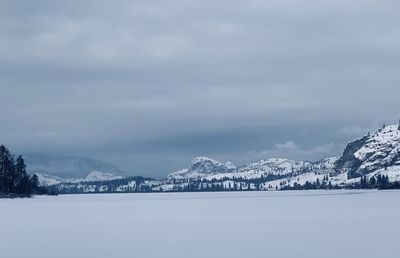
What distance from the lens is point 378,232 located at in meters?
67.4

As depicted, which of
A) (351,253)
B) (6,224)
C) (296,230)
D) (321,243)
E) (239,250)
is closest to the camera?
(351,253)

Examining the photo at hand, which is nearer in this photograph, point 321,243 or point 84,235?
point 321,243

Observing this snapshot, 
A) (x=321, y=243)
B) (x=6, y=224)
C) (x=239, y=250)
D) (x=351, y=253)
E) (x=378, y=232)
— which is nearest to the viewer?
(x=351, y=253)

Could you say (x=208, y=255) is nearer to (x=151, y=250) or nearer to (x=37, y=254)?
(x=151, y=250)

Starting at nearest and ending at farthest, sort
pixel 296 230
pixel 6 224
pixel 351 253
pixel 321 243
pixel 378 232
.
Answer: pixel 351 253, pixel 321 243, pixel 378 232, pixel 296 230, pixel 6 224

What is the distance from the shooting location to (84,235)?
69.1 meters

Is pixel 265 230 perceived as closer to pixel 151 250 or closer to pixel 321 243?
pixel 321 243

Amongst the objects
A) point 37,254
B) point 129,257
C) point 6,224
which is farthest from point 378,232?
point 6,224

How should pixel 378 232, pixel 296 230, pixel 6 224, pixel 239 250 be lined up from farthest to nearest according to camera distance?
1. pixel 6 224
2. pixel 296 230
3. pixel 378 232
4. pixel 239 250

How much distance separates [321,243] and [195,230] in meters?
24.0

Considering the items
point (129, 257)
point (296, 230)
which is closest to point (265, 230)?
point (296, 230)

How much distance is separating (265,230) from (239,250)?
2275 cm

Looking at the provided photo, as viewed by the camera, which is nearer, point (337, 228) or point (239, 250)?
point (239, 250)

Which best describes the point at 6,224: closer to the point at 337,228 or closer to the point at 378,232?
the point at 337,228
